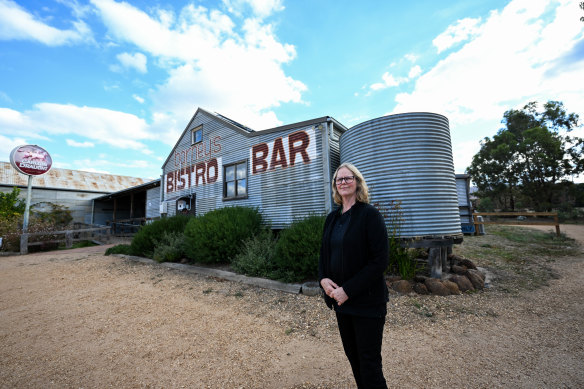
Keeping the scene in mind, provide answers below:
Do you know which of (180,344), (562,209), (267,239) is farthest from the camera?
(562,209)

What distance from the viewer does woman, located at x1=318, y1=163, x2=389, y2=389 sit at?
1.77 m

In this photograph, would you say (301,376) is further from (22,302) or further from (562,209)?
(562,209)

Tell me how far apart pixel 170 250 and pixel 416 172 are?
7.70 metres

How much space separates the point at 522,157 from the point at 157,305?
3470cm

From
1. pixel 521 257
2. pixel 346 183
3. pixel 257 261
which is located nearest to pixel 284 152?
pixel 257 261

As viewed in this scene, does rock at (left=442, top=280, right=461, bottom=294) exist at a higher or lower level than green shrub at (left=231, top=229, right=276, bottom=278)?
lower

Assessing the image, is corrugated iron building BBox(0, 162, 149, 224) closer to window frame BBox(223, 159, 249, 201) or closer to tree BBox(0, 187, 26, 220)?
tree BBox(0, 187, 26, 220)

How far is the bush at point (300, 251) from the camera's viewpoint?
5.46 m

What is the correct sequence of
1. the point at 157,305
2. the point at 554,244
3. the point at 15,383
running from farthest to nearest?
the point at 554,244 → the point at 157,305 → the point at 15,383

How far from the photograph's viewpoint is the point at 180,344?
3.35m

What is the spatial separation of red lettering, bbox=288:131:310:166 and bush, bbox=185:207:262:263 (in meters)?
2.83

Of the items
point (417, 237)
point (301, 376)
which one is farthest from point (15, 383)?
point (417, 237)

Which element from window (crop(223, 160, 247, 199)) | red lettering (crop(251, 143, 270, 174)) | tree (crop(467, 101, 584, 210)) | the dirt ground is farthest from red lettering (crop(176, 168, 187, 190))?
tree (crop(467, 101, 584, 210))

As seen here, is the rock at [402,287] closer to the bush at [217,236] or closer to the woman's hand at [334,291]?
the woman's hand at [334,291]
